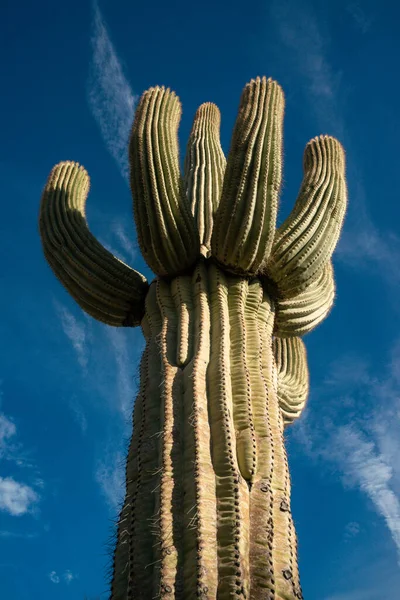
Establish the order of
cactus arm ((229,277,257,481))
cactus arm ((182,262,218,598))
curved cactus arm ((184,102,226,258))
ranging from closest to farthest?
1. cactus arm ((182,262,218,598))
2. cactus arm ((229,277,257,481))
3. curved cactus arm ((184,102,226,258))

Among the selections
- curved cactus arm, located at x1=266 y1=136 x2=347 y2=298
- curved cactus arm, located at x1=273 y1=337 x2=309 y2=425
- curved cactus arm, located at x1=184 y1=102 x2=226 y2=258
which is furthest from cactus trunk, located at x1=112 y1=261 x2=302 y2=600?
curved cactus arm, located at x1=273 y1=337 x2=309 y2=425

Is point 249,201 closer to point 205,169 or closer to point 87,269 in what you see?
point 87,269

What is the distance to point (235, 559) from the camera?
3.21 meters

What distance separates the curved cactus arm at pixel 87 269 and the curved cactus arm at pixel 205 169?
2.46 feet

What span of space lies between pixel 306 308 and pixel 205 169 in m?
1.95

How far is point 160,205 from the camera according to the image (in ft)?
17.2

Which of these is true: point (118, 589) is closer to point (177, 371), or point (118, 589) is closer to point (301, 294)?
point (177, 371)

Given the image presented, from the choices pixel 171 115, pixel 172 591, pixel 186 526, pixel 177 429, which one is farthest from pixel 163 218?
pixel 172 591

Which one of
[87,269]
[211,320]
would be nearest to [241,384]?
[211,320]

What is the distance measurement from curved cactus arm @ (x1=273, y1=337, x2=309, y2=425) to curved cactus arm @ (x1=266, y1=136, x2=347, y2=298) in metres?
1.12

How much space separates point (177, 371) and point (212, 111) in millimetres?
4537

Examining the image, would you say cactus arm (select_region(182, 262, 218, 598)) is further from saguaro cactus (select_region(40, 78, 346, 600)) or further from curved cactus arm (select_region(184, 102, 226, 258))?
curved cactus arm (select_region(184, 102, 226, 258))

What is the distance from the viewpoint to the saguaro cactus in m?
3.34

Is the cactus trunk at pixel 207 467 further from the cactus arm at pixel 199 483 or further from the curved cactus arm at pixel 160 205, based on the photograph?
the curved cactus arm at pixel 160 205
